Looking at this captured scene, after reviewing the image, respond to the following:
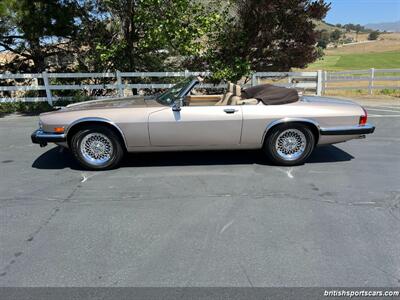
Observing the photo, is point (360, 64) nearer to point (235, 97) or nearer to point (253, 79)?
point (253, 79)

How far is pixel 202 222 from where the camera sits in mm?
4062


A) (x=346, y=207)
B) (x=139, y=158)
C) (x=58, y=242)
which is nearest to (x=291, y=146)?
(x=346, y=207)

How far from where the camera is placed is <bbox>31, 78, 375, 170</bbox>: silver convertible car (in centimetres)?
557

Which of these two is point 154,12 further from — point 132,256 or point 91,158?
point 132,256

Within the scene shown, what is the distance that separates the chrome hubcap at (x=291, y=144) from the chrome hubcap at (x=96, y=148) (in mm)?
2479

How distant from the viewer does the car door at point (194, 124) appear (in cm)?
556

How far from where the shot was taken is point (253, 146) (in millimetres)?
5809

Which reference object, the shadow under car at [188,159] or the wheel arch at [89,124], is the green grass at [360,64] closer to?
the shadow under car at [188,159]

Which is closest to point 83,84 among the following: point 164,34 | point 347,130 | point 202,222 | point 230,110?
point 164,34

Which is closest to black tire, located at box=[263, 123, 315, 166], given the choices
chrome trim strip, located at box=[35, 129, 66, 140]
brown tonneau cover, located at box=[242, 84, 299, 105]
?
brown tonneau cover, located at box=[242, 84, 299, 105]

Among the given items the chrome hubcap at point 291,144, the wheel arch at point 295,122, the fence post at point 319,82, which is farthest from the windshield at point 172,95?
the fence post at point 319,82

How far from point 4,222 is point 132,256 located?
1664mm

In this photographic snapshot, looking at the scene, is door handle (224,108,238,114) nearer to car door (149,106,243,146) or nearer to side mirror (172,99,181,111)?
car door (149,106,243,146)

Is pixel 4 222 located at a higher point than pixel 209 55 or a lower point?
lower
